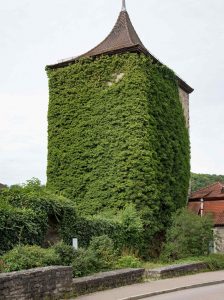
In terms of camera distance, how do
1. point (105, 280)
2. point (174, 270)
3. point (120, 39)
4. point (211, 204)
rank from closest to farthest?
point (105, 280) → point (174, 270) → point (120, 39) → point (211, 204)

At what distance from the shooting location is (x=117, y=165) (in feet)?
82.2

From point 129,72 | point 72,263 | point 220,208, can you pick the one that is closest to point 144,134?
point 129,72

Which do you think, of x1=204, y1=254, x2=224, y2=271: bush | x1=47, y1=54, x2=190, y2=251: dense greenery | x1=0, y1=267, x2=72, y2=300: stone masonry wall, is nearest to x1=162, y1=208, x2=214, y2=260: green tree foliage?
x1=204, y1=254, x2=224, y2=271: bush

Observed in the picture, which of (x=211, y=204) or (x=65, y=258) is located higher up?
(x=211, y=204)

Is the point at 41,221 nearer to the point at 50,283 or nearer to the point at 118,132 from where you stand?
the point at 50,283

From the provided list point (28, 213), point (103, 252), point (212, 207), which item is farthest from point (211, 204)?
point (28, 213)

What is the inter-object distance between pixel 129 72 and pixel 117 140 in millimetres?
3700

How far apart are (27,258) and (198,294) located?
4.65 metres

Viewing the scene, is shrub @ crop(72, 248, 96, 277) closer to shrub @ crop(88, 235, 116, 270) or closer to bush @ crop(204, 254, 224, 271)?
shrub @ crop(88, 235, 116, 270)

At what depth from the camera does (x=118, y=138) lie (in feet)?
83.6

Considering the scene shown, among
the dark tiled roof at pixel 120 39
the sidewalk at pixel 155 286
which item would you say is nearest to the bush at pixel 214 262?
the sidewalk at pixel 155 286

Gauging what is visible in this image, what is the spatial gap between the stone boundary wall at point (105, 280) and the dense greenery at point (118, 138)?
9120 mm

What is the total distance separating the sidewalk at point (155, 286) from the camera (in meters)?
12.2

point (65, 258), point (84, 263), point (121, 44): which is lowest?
point (84, 263)
